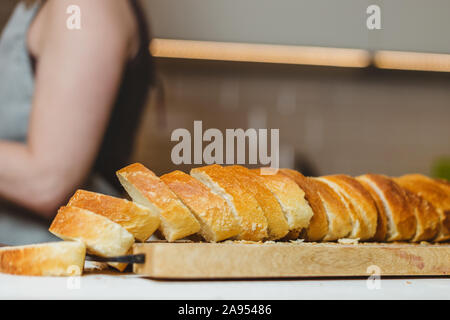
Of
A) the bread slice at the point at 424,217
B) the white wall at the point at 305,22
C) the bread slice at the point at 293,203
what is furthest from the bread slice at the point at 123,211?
the white wall at the point at 305,22

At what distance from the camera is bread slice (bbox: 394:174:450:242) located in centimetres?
144

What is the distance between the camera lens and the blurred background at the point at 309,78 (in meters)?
2.61

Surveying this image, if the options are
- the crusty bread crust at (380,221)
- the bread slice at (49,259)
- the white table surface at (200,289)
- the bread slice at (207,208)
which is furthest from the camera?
the crusty bread crust at (380,221)

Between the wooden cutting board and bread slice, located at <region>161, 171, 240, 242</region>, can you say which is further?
bread slice, located at <region>161, 171, 240, 242</region>

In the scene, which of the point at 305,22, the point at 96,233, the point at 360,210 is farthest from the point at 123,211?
the point at 305,22

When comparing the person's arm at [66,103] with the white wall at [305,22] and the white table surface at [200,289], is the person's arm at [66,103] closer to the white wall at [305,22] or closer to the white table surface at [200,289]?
the white wall at [305,22]

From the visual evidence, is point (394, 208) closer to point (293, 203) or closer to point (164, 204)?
point (293, 203)

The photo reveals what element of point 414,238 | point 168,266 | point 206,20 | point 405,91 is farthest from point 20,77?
point 405,91

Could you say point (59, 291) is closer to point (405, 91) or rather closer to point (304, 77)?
point (304, 77)

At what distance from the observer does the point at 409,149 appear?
3037mm

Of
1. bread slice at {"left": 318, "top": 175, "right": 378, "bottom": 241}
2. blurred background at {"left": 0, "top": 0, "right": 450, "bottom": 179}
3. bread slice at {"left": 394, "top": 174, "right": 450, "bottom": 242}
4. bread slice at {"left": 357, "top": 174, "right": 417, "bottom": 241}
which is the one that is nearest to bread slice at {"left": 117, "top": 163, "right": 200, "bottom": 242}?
bread slice at {"left": 318, "top": 175, "right": 378, "bottom": 241}

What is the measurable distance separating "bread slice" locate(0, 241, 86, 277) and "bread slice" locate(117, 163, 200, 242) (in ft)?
0.55

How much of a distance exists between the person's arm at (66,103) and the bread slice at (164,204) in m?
0.75

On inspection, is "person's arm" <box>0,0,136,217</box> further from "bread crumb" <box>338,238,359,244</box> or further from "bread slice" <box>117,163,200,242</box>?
"bread crumb" <box>338,238,359,244</box>
